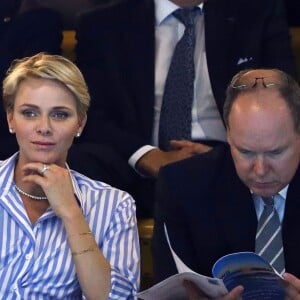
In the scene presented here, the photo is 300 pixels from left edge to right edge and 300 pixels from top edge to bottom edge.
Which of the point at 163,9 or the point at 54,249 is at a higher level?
the point at 163,9

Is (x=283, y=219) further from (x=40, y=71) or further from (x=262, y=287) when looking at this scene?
(x=40, y=71)

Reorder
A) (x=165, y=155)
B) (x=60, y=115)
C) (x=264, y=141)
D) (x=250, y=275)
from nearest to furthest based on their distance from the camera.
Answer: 1. (x=250, y=275)
2. (x=264, y=141)
3. (x=60, y=115)
4. (x=165, y=155)

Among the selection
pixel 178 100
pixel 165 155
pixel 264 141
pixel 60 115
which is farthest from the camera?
pixel 178 100

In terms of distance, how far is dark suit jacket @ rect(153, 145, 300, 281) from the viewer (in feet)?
5.90

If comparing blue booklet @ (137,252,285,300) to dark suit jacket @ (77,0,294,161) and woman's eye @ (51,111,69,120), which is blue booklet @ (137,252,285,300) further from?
dark suit jacket @ (77,0,294,161)

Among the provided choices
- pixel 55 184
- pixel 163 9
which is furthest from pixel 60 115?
pixel 163 9

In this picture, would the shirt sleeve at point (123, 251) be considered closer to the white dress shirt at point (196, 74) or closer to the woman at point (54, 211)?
the woman at point (54, 211)

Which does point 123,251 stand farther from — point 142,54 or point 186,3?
point 186,3

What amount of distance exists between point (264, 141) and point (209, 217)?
196 millimetres

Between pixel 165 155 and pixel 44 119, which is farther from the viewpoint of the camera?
pixel 165 155

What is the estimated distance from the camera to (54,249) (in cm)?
178

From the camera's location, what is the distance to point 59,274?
5.79 ft

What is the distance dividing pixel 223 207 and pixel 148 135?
660 mm

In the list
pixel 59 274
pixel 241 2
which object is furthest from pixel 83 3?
pixel 59 274
